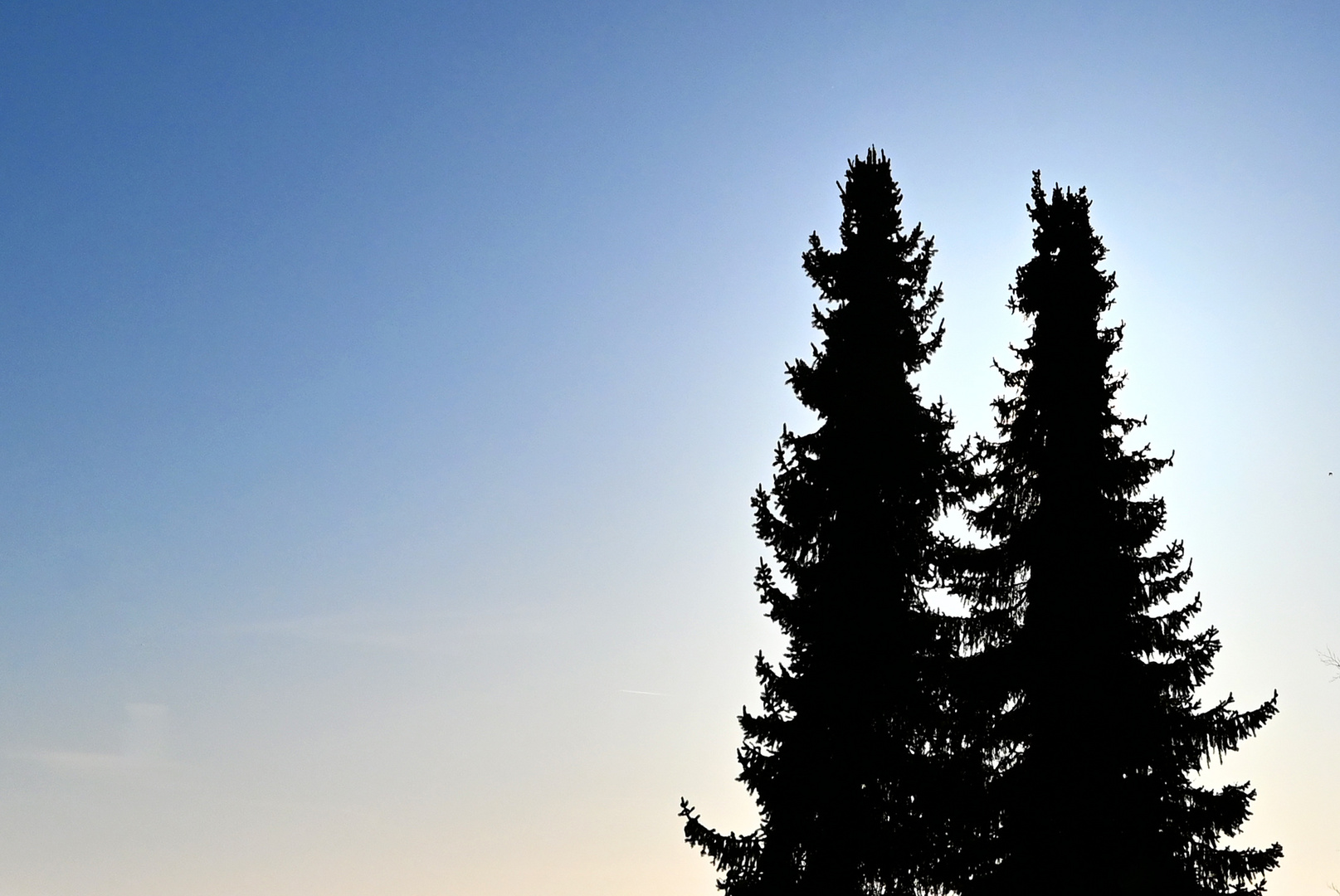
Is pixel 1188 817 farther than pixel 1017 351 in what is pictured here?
No

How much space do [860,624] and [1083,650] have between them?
3.74 m

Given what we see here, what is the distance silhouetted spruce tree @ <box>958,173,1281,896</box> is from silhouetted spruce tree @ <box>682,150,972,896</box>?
1.17 metres

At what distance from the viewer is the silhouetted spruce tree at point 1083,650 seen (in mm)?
18828

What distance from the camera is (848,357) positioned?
22453 millimetres

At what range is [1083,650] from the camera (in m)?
20.0

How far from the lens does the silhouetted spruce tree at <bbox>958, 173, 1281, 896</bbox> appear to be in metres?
18.8

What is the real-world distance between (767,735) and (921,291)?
9150mm

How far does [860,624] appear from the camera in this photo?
2045cm

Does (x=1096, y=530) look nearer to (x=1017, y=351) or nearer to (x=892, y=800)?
(x=1017, y=351)

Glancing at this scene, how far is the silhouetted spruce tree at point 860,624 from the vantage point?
1955cm

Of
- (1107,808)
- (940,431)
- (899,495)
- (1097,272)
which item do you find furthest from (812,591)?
(1097,272)

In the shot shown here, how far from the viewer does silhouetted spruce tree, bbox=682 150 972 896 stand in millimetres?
19547

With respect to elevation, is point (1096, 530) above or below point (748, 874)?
above

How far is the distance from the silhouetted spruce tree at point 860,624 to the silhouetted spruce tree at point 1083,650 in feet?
3.85
